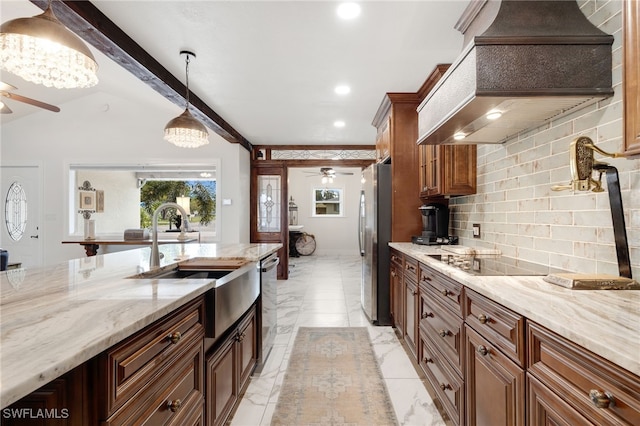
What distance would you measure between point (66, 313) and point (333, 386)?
1.82m

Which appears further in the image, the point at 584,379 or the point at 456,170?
the point at 456,170

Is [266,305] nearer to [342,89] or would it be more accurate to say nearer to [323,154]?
[342,89]

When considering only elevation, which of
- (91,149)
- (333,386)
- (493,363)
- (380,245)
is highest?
(91,149)

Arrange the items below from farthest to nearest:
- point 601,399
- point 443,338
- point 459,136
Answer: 1. point 459,136
2. point 443,338
3. point 601,399

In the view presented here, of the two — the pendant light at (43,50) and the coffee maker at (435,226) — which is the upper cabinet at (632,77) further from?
the pendant light at (43,50)

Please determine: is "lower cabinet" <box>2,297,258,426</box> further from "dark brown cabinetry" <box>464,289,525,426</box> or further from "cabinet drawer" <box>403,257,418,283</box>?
"cabinet drawer" <box>403,257,418,283</box>

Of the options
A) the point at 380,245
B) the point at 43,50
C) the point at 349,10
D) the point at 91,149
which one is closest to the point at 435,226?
the point at 380,245

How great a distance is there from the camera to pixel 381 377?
2318 mm

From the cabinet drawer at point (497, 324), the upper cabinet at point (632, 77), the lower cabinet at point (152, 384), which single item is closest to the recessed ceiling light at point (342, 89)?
the upper cabinet at point (632, 77)

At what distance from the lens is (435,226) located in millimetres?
3043

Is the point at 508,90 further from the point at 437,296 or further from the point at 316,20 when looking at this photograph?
the point at 316,20

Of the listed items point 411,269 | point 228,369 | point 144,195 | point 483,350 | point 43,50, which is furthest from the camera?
point 144,195

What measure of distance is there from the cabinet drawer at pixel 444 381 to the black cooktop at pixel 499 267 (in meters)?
0.56

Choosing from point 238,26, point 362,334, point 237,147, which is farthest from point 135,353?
point 237,147
